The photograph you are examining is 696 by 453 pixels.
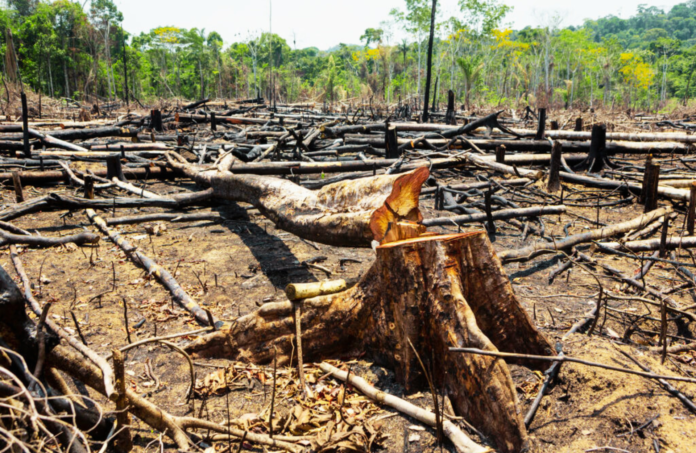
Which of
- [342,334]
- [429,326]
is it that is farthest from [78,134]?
[429,326]

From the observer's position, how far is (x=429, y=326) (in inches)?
102

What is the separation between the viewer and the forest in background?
3894cm

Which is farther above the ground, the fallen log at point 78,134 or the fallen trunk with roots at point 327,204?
the fallen log at point 78,134

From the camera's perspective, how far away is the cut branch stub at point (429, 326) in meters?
2.26

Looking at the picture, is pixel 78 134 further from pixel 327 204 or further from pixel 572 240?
pixel 572 240

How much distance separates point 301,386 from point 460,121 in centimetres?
1962

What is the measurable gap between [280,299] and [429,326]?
6.10 ft

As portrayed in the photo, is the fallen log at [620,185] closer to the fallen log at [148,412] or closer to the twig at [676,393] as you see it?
the twig at [676,393]

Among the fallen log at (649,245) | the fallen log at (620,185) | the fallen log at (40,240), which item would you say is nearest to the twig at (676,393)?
the fallen log at (649,245)

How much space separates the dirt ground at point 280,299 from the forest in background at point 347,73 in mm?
29910

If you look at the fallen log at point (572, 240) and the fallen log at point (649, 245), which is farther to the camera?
the fallen log at point (649, 245)

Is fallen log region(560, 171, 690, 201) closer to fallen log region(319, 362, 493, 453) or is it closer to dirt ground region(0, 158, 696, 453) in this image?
dirt ground region(0, 158, 696, 453)

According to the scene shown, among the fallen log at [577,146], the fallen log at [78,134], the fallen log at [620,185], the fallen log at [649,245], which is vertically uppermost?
the fallen log at [78,134]

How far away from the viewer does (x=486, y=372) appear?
87.3 inches
